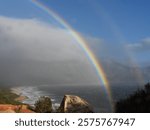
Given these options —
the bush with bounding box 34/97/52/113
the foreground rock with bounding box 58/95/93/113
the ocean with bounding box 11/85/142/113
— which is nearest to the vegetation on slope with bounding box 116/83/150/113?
the ocean with bounding box 11/85/142/113

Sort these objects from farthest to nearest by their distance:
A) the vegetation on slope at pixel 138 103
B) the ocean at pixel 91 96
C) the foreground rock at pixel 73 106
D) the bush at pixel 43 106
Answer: the ocean at pixel 91 96
the foreground rock at pixel 73 106
the bush at pixel 43 106
the vegetation on slope at pixel 138 103

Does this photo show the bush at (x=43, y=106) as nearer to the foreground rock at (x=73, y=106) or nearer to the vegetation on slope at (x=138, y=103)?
the foreground rock at (x=73, y=106)

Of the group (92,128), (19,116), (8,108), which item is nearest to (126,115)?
(92,128)

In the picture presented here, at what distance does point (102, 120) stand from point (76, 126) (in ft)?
2.94

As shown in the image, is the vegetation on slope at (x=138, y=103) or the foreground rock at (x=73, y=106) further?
the foreground rock at (x=73, y=106)

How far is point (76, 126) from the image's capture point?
11.2m

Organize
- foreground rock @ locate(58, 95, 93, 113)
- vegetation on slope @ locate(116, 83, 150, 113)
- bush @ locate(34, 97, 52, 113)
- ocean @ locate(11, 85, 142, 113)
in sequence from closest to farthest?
vegetation on slope @ locate(116, 83, 150, 113), bush @ locate(34, 97, 52, 113), foreground rock @ locate(58, 95, 93, 113), ocean @ locate(11, 85, 142, 113)

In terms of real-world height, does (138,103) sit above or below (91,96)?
below

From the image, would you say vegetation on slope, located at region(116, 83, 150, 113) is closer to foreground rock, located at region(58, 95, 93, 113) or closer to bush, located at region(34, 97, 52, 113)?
foreground rock, located at region(58, 95, 93, 113)

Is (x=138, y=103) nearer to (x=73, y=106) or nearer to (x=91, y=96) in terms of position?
(x=73, y=106)

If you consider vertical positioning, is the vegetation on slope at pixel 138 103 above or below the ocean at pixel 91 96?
below

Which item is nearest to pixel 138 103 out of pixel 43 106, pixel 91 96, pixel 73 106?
pixel 73 106

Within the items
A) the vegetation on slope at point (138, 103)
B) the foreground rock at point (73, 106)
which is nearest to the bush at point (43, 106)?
the foreground rock at point (73, 106)

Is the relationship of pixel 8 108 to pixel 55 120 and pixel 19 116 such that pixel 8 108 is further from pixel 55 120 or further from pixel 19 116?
pixel 55 120
